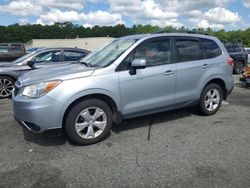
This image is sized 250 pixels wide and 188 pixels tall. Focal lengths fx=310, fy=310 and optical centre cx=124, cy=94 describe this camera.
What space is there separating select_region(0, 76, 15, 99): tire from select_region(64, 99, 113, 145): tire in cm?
519

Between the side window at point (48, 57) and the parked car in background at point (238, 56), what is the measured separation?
1038 cm

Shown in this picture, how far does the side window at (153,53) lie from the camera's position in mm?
5363

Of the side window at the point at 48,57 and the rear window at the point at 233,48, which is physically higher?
the side window at the point at 48,57

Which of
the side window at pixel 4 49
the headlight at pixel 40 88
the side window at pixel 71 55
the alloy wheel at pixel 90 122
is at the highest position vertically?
the side window at pixel 4 49

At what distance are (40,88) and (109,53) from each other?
154 centimetres

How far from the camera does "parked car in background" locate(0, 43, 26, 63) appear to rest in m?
12.7

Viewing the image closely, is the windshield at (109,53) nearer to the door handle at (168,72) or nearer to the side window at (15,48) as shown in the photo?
the door handle at (168,72)

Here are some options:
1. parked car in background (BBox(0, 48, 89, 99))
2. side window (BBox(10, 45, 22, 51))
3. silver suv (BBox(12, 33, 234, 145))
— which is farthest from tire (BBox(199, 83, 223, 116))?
side window (BBox(10, 45, 22, 51))

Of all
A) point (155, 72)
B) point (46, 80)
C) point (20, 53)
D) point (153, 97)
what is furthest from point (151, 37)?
point (20, 53)

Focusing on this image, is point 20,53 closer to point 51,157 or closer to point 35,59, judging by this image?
point 35,59

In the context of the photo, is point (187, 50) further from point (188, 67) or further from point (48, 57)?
point (48, 57)

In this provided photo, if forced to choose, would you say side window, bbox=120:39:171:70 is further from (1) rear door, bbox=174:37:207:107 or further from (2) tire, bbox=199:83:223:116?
(2) tire, bbox=199:83:223:116


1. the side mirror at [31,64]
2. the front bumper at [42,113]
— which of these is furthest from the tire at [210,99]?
the side mirror at [31,64]

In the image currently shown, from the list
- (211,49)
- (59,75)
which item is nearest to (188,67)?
(211,49)
